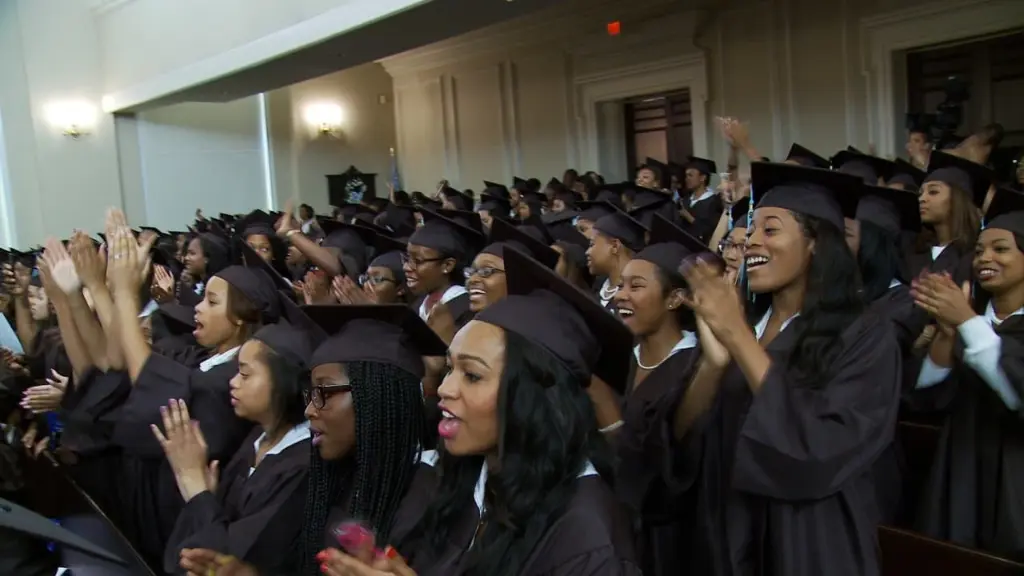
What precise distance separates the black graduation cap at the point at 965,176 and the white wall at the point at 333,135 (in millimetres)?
11412

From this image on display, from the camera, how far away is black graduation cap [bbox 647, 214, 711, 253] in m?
2.78

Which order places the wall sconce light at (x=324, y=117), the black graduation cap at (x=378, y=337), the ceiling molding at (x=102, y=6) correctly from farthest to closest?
the wall sconce light at (x=324, y=117) → the ceiling molding at (x=102, y=6) → the black graduation cap at (x=378, y=337)

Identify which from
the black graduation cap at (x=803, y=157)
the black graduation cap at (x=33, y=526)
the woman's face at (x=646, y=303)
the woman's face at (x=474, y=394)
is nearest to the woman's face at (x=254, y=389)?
the black graduation cap at (x=33, y=526)

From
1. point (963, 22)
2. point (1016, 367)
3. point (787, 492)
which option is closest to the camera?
point (787, 492)

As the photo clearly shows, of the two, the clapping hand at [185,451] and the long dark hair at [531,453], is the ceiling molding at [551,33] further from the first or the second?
the long dark hair at [531,453]

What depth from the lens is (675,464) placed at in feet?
7.58

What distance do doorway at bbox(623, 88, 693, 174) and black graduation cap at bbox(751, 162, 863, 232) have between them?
7919 mm

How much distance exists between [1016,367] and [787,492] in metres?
0.84

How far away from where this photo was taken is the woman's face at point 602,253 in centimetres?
384

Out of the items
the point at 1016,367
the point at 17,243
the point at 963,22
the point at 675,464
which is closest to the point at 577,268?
the point at 675,464

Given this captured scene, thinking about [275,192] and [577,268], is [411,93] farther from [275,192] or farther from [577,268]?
[577,268]

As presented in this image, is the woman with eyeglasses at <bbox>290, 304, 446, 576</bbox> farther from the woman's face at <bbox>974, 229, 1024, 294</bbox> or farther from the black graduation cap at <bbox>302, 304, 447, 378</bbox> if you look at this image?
the woman's face at <bbox>974, 229, 1024, 294</bbox>

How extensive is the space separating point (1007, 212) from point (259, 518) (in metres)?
2.45

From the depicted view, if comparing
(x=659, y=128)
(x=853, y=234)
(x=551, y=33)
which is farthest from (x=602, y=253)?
(x=551, y=33)
